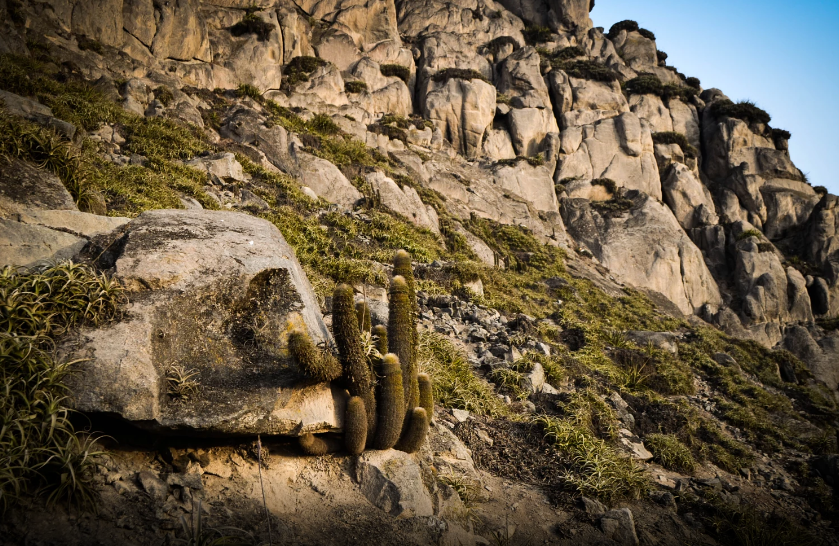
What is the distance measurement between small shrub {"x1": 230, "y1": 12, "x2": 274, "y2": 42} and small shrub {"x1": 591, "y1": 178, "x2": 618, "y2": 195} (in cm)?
2660

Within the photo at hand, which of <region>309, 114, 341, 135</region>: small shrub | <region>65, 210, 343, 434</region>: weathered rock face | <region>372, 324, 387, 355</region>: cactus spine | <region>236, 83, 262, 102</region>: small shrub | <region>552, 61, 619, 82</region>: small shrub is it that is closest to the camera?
<region>65, 210, 343, 434</region>: weathered rock face

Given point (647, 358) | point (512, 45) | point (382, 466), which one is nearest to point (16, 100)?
point (382, 466)

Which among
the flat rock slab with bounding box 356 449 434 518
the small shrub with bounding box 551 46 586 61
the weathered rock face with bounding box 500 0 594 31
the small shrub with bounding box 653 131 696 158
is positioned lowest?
the flat rock slab with bounding box 356 449 434 518

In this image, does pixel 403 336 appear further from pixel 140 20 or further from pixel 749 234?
pixel 749 234

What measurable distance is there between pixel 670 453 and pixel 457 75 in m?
35.2

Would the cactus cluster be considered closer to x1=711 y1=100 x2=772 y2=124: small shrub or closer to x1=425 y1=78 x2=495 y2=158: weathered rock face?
x1=425 y1=78 x2=495 y2=158: weathered rock face

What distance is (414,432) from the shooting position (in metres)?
5.55

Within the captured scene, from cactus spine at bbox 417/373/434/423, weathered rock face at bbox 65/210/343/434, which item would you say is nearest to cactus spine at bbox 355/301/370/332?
weathered rock face at bbox 65/210/343/434

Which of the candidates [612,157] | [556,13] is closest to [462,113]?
[612,157]

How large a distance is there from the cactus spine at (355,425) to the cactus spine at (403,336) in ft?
2.51

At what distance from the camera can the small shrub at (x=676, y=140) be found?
129 ft

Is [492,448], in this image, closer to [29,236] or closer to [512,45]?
[29,236]

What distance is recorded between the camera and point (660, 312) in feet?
84.1

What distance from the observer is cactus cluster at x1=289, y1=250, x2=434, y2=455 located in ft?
16.2
